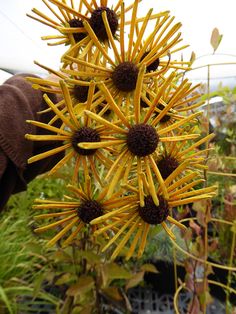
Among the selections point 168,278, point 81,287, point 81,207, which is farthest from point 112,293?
point 81,207

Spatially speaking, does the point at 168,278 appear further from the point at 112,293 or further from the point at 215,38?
the point at 215,38

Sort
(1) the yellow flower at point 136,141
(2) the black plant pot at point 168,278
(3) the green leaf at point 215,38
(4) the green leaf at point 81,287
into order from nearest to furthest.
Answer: (1) the yellow flower at point 136,141 < (3) the green leaf at point 215,38 < (4) the green leaf at point 81,287 < (2) the black plant pot at point 168,278

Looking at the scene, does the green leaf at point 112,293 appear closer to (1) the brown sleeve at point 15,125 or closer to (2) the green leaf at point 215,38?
(1) the brown sleeve at point 15,125

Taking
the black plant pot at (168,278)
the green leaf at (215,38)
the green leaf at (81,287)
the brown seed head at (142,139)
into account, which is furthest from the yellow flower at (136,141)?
the black plant pot at (168,278)

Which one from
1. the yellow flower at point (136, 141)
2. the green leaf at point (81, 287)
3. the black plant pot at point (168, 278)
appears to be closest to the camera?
the yellow flower at point (136, 141)

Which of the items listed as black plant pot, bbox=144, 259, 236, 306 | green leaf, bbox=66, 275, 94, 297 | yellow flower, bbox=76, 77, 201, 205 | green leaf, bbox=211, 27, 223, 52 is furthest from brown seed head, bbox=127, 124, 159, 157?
black plant pot, bbox=144, 259, 236, 306

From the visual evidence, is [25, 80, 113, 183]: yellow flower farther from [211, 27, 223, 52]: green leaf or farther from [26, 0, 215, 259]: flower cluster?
[211, 27, 223, 52]: green leaf

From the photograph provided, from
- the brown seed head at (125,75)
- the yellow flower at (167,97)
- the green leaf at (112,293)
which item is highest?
the brown seed head at (125,75)

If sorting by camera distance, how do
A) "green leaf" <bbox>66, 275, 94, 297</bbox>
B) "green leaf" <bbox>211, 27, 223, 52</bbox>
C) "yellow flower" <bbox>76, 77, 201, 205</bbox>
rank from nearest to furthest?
"yellow flower" <bbox>76, 77, 201, 205</bbox>, "green leaf" <bbox>211, 27, 223, 52</bbox>, "green leaf" <bbox>66, 275, 94, 297</bbox>
